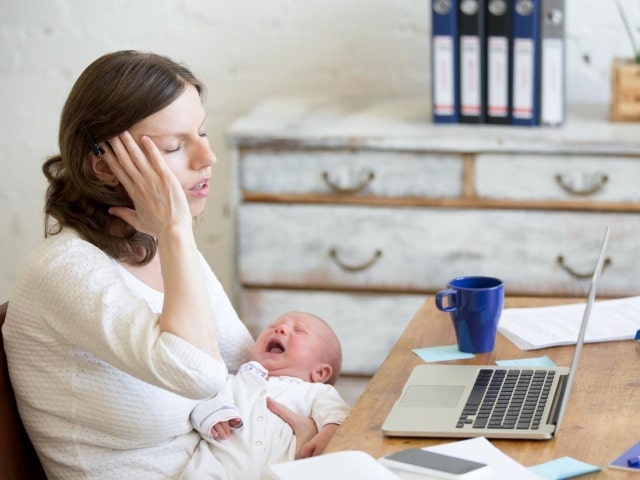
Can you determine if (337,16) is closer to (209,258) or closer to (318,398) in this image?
(209,258)

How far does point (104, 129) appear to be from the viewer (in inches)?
61.6

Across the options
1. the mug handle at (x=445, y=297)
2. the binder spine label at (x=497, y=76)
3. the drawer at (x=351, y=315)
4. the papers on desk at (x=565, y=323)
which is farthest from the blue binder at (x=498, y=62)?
the mug handle at (x=445, y=297)

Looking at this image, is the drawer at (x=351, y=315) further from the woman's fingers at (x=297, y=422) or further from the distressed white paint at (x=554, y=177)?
the woman's fingers at (x=297, y=422)

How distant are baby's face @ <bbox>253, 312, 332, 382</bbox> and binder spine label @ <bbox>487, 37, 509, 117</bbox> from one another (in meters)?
1.07

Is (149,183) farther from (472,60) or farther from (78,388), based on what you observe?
(472,60)

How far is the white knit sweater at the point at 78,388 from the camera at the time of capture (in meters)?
1.49

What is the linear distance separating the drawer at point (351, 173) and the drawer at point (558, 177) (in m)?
0.08

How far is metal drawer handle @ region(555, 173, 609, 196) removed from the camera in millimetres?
2650

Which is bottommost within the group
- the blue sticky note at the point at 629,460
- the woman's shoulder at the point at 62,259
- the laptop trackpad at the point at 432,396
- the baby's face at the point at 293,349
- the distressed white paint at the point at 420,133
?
the baby's face at the point at 293,349

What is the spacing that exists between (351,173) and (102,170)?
122 centimetres

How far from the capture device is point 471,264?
2785 millimetres

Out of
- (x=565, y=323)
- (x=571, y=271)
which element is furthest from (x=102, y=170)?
(x=571, y=271)

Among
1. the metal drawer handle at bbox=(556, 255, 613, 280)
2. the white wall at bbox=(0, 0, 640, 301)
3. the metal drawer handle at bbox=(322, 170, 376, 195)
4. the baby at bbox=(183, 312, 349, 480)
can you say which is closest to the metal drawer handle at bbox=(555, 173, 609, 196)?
the metal drawer handle at bbox=(556, 255, 613, 280)

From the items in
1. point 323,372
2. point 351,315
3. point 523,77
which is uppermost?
point 523,77
